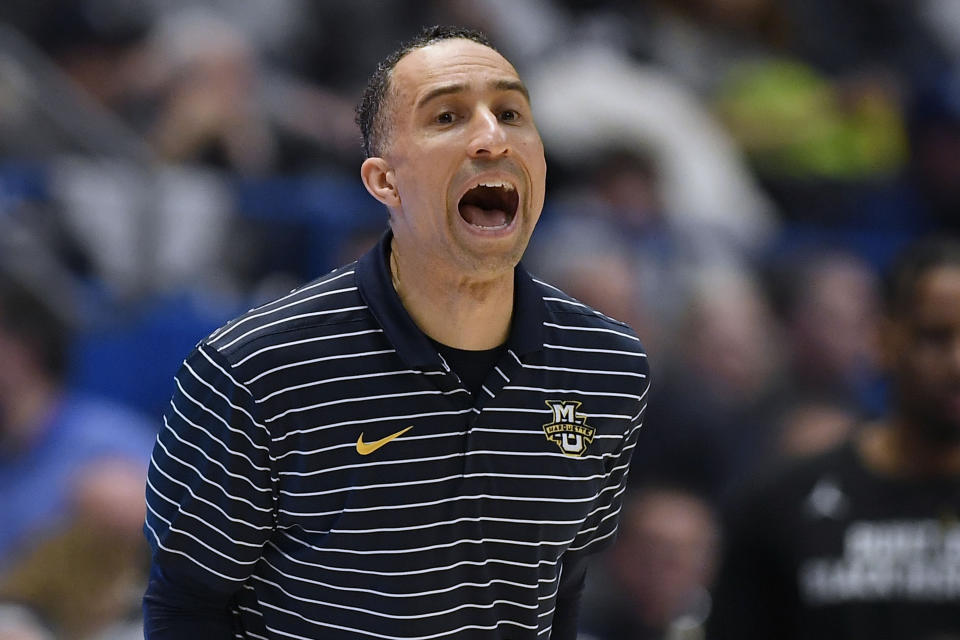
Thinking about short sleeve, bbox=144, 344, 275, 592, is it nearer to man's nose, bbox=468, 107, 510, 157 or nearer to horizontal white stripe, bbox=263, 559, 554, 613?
horizontal white stripe, bbox=263, 559, 554, 613

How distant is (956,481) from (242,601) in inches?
88.6

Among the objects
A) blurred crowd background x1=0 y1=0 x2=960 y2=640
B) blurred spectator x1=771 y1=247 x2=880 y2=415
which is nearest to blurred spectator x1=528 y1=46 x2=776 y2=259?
blurred crowd background x1=0 y1=0 x2=960 y2=640

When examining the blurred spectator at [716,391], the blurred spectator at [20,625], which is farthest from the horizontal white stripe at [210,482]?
the blurred spectator at [716,391]

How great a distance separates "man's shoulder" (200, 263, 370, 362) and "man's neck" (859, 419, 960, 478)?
6.86 ft

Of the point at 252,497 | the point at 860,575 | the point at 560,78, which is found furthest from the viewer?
the point at 560,78

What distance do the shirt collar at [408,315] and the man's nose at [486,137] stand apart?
249 mm

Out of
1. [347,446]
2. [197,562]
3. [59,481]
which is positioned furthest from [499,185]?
[59,481]

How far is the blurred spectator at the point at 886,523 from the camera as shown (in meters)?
3.61

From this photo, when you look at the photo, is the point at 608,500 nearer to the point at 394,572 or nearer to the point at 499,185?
the point at 394,572

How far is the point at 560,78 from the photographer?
6.96 m

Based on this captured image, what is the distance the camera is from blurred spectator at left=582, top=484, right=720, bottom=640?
4.86 m

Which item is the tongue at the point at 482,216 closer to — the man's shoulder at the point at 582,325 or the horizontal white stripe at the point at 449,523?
the man's shoulder at the point at 582,325

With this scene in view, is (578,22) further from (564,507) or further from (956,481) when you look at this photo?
(564,507)

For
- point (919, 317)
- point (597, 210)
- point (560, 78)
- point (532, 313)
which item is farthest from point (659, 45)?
point (532, 313)
